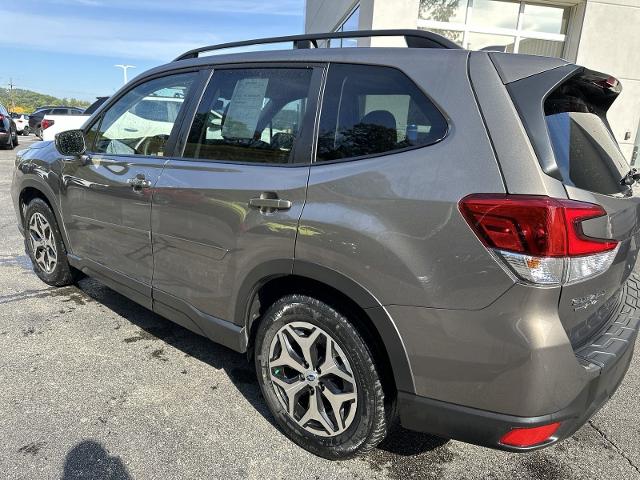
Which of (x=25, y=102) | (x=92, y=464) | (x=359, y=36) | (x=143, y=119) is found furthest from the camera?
(x=25, y=102)

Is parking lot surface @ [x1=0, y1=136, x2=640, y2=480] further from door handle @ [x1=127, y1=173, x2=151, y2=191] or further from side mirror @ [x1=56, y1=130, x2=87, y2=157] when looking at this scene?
side mirror @ [x1=56, y1=130, x2=87, y2=157]

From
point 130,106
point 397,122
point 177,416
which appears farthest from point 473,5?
point 177,416

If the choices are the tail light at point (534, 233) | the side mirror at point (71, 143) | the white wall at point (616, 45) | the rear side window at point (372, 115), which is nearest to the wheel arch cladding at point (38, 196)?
the side mirror at point (71, 143)

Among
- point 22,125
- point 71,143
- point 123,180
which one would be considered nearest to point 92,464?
point 123,180

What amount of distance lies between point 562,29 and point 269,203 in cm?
1161

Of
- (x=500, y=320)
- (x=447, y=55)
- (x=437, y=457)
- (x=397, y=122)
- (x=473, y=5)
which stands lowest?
(x=437, y=457)

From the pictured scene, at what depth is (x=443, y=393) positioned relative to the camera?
1869 millimetres

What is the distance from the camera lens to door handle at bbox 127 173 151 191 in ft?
9.58

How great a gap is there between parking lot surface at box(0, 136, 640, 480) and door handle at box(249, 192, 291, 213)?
3.82 ft

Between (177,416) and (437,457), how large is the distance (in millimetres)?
1358

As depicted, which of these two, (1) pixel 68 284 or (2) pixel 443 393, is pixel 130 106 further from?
(2) pixel 443 393

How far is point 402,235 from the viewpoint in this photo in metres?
1.84

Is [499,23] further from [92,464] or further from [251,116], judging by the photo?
[92,464]

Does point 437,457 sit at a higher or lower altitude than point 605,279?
lower
